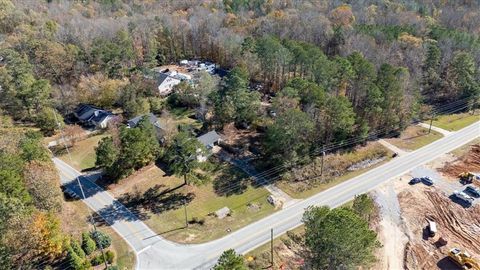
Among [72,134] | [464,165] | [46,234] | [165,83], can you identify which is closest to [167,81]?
[165,83]

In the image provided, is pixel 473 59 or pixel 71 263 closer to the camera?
pixel 71 263

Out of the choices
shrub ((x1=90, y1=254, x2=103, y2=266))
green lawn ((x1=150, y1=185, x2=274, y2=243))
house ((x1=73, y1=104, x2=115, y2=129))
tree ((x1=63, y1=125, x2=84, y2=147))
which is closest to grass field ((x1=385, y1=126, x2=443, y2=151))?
green lawn ((x1=150, y1=185, x2=274, y2=243))

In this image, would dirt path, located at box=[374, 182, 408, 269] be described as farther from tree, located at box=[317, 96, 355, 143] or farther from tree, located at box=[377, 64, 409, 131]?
tree, located at box=[377, 64, 409, 131]

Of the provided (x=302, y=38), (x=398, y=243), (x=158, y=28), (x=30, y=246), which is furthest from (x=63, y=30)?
(x=398, y=243)

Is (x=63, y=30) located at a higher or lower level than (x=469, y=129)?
higher

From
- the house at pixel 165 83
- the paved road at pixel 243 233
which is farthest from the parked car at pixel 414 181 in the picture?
the house at pixel 165 83

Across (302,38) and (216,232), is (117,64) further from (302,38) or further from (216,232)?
(216,232)

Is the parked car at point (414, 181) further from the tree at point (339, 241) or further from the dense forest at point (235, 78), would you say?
the tree at point (339, 241)
